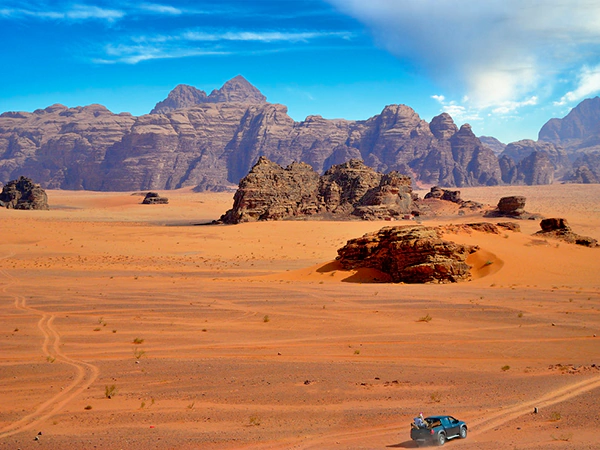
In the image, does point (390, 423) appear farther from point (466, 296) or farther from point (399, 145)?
point (399, 145)

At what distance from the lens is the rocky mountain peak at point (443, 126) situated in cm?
17625

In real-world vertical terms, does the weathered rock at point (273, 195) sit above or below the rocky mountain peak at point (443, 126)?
below

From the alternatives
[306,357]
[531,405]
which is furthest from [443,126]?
[531,405]

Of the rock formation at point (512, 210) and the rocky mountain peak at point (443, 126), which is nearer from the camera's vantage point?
the rock formation at point (512, 210)

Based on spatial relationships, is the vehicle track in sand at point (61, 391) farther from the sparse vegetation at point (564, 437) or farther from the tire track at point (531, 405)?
the sparse vegetation at point (564, 437)

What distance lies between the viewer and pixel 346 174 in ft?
201

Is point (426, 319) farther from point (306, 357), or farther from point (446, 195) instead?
point (446, 195)

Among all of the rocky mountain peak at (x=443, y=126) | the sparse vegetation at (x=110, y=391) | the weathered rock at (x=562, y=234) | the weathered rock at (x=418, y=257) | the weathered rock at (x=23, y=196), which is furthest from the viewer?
the rocky mountain peak at (x=443, y=126)

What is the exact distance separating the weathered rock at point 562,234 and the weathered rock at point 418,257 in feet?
18.8

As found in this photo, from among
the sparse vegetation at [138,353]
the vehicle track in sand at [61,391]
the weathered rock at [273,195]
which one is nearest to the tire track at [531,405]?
the vehicle track in sand at [61,391]

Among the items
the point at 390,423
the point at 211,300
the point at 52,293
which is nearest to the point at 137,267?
the point at 52,293

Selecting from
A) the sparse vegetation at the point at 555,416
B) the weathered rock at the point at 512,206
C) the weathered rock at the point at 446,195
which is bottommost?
the sparse vegetation at the point at 555,416

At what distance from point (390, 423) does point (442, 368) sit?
2653 millimetres

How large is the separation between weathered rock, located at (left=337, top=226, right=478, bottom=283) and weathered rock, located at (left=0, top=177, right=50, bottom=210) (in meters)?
61.3
